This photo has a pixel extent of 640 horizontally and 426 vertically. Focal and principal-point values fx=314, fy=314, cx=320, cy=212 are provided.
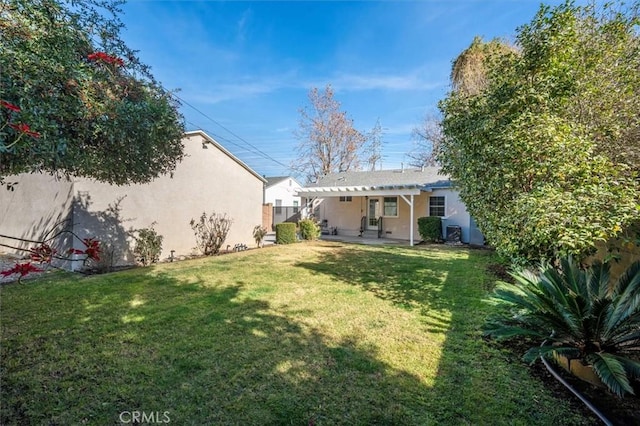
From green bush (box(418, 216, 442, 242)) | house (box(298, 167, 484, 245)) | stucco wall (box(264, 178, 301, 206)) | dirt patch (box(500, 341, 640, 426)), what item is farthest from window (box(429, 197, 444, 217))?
stucco wall (box(264, 178, 301, 206))

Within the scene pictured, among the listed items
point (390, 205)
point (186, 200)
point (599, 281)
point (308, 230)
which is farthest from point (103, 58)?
point (390, 205)

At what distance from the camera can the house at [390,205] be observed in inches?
572

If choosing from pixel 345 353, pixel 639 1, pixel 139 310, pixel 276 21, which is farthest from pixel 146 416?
pixel 276 21

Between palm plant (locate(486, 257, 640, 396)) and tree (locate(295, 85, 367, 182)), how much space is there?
82.9ft

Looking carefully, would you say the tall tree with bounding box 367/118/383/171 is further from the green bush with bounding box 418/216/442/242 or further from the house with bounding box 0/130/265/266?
the house with bounding box 0/130/265/266

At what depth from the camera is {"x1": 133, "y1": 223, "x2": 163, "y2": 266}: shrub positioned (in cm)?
912

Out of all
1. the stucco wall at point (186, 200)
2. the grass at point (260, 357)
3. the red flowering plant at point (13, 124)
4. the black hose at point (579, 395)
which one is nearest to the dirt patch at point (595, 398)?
the black hose at point (579, 395)

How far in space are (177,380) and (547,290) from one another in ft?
13.6

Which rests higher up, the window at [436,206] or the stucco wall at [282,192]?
the stucco wall at [282,192]

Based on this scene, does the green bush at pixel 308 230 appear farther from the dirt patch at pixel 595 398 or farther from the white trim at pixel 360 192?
the dirt patch at pixel 595 398

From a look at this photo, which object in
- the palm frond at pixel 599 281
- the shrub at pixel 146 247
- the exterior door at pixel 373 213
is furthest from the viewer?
the exterior door at pixel 373 213

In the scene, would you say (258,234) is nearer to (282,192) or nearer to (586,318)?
(586,318)

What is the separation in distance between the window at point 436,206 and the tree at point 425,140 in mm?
10387

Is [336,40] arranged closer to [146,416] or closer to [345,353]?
[345,353]
